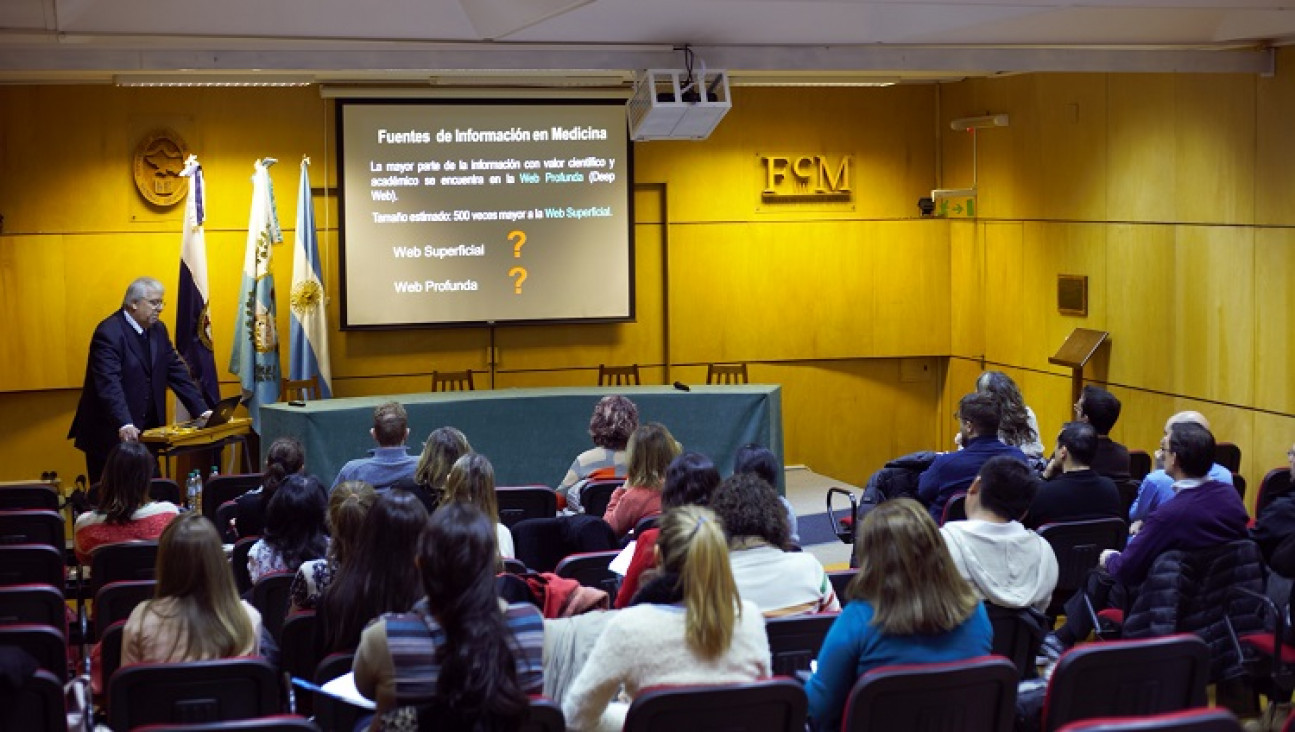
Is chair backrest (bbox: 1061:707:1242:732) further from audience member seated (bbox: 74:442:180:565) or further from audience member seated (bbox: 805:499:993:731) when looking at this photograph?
audience member seated (bbox: 74:442:180:565)

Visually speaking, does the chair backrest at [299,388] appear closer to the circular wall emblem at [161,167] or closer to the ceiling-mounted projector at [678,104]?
the circular wall emblem at [161,167]

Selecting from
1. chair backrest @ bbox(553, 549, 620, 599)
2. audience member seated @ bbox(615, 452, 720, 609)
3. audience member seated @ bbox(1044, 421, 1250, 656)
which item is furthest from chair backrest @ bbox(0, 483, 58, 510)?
audience member seated @ bbox(1044, 421, 1250, 656)

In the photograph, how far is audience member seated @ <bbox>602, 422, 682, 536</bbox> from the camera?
5898 millimetres

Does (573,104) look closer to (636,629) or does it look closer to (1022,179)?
(1022,179)

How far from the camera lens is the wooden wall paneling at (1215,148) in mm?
9781

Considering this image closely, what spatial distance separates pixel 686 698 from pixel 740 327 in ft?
31.9

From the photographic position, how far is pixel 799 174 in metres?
12.9

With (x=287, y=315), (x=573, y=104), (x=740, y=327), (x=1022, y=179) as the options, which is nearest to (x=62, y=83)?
(x=287, y=315)

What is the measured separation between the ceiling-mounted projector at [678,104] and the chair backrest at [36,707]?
5612 millimetres

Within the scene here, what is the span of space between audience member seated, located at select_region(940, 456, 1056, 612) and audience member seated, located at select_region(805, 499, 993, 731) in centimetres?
87

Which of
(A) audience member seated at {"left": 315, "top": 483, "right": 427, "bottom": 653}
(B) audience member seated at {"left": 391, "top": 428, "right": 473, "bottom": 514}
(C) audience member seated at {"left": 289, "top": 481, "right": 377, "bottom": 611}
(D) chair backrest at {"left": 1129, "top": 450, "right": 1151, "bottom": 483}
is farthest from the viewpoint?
(D) chair backrest at {"left": 1129, "top": 450, "right": 1151, "bottom": 483}

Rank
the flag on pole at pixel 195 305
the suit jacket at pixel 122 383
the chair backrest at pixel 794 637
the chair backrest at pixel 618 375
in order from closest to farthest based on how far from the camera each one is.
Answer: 1. the chair backrest at pixel 794 637
2. the suit jacket at pixel 122 383
3. the flag on pole at pixel 195 305
4. the chair backrest at pixel 618 375

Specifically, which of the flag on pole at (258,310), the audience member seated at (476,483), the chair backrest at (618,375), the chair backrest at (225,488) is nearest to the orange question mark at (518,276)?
the chair backrest at (618,375)

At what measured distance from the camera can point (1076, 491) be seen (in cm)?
596
